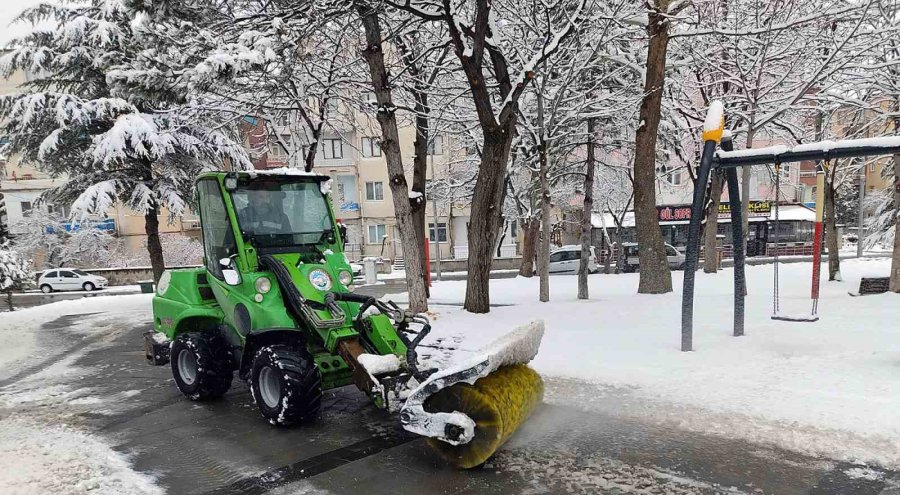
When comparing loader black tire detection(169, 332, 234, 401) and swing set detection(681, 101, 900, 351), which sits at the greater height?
swing set detection(681, 101, 900, 351)

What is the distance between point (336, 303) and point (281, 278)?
2.03 feet

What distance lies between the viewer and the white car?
27.7 m

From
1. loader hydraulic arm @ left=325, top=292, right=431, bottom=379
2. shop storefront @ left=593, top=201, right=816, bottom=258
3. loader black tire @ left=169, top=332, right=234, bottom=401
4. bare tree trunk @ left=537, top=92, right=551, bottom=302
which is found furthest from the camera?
shop storefront @ left=593, top=201, right=816, bottom=258

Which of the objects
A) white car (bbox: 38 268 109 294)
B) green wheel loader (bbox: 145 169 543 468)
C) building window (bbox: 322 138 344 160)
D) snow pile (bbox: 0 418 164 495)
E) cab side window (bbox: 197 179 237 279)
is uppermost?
building window (bbox: 322 138 344 160)

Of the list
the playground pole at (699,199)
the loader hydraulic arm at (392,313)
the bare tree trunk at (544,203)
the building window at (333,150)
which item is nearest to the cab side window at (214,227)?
the loader hydraulic arm at (392,313)

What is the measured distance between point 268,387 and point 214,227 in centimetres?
206

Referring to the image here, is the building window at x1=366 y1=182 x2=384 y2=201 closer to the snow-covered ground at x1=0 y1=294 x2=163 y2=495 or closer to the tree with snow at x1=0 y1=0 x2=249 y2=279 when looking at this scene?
the tree with snow at x1=0 y1=0 x2=249 y2=279

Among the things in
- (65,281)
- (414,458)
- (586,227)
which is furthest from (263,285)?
(65,281)

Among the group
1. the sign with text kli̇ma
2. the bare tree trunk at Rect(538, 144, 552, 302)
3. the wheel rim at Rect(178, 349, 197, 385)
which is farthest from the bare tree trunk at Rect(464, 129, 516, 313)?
the sign with text kli̇ma

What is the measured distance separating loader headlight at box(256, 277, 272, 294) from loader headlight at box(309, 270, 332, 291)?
1.39ft

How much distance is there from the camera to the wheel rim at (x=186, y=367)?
6.44 metres

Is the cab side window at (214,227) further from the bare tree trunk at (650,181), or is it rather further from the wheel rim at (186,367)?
the bare tree trunk at (650,181)

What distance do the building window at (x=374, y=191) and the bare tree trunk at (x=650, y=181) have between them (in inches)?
1070

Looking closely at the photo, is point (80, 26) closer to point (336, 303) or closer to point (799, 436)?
point (336, 303)
